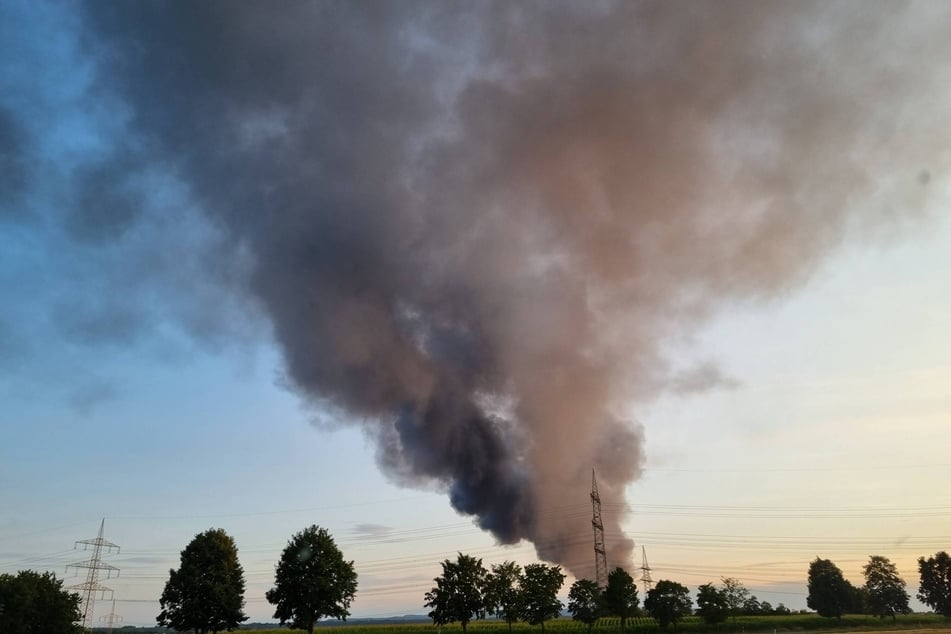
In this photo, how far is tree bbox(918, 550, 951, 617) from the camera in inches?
5266

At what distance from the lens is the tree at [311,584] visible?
84.2 metres

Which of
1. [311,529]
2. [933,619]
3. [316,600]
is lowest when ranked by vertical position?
[933,619]

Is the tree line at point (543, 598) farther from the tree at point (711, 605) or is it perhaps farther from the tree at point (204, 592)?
the tree at point (204, 592)

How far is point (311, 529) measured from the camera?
296 ft

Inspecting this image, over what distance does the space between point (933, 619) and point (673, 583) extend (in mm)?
73362

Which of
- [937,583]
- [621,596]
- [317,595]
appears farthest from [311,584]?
[937,583]

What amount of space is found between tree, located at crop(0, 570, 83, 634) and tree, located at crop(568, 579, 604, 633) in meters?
74.8

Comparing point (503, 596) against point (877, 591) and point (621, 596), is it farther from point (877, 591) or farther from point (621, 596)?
point (877, 591)

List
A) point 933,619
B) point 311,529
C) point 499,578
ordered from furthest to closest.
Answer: point 933,619 < point 499,578 < point 311,529

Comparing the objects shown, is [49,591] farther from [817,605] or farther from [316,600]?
[817,605]

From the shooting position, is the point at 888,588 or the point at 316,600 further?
the point at 888,588

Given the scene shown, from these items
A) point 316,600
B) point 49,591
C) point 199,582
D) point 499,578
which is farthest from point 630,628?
point 49,591

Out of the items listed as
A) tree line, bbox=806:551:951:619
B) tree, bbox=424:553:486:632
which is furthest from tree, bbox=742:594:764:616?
tree, bbox=424:553:486:632

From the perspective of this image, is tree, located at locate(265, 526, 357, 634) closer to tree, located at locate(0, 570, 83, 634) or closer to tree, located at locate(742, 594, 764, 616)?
tree, located at locate(0, 570, 83, 634)
